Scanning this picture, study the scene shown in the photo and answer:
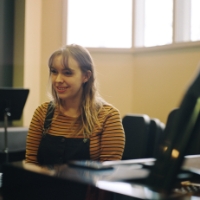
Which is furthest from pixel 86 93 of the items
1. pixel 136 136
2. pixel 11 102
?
pixel 11 102

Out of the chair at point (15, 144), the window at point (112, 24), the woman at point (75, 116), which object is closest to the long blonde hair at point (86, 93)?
the woman at point (75, 116)

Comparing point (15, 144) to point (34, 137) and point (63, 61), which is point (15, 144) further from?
point (63, 61)

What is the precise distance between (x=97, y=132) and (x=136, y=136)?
1.10 metres

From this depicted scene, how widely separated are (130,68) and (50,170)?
3725 millimetres

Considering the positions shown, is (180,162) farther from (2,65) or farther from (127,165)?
(2,65)

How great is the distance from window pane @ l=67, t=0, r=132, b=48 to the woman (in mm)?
2607

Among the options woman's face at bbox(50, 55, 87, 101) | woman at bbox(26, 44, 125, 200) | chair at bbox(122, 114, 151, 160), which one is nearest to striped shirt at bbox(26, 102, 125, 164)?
woman at bbox(26, 44, 125, 200)

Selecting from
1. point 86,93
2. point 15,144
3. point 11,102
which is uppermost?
point 86,93

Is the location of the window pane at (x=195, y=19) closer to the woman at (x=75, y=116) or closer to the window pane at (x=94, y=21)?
the window pane at (x=94, y=21)

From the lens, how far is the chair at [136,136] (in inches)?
116

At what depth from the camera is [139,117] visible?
3012 millimetres

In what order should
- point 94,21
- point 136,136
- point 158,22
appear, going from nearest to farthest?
point 136,136, point 158,22, point 94,21

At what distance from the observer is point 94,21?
15.1 ft

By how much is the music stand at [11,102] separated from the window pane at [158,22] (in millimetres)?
1778
